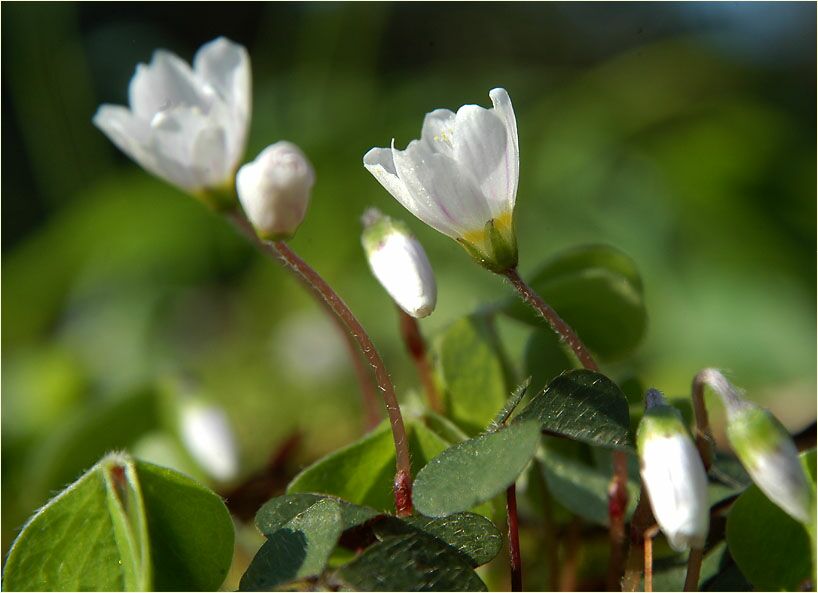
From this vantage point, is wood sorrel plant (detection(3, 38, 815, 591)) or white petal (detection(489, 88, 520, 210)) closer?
wood sorrel plant (detection(3, 38, 815, 591))

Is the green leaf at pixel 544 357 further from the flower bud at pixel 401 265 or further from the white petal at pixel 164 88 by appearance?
the white petal at pixel 164 88

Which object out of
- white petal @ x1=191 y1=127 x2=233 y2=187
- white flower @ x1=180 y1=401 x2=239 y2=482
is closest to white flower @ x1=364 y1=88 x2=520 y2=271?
white petal @ x1=191 y1=127 x2=233 y2=187

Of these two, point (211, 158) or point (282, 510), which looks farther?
point (211, 158)

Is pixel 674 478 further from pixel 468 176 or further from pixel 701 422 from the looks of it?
pixel 468 176

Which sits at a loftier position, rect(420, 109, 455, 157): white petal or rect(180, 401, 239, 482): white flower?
rect(420, 109, 455, 157): white petal

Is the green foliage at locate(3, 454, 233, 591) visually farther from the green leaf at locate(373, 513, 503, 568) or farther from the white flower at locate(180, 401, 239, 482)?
the white flower at locate(180, 401, 239, 482)

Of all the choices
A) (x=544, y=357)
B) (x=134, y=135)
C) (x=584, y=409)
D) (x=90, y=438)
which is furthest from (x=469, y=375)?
(x=90, y=438)
